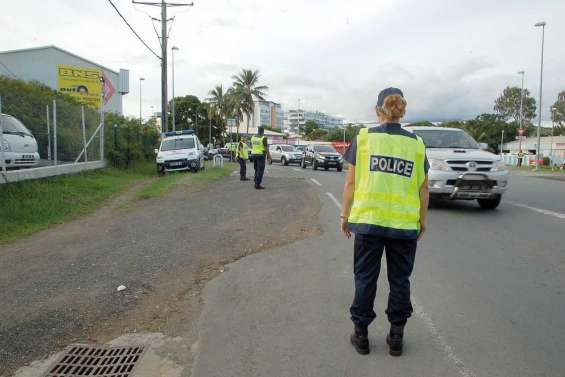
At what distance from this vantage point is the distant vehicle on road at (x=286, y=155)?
1323 inches

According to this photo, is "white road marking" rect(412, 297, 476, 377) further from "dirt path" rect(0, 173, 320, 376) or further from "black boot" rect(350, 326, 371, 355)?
"dirt path" rect(0, 173, 320, 376)

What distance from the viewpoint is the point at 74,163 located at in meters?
14.8

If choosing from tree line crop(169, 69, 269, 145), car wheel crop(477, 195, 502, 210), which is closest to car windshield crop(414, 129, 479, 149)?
car wheel crop(477, 195, 502, 210)

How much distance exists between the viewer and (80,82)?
37.2 metres

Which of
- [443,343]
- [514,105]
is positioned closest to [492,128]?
[514,105]

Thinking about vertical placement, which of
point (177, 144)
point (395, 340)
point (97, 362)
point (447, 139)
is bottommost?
point (97, 362)

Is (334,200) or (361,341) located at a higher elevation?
(334,200)

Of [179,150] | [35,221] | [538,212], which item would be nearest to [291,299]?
[35,221]

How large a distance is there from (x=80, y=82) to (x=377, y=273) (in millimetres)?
38549

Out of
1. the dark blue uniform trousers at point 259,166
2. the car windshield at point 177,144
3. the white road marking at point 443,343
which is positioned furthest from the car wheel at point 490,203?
the car windshield at point 177,144

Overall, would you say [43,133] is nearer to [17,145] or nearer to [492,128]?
[17,145]

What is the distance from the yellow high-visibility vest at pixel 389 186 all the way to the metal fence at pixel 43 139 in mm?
9001

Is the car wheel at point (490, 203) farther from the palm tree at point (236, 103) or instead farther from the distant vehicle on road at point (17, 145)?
the palm tree at point (236, 103)

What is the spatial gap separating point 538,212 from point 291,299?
7.42 m
